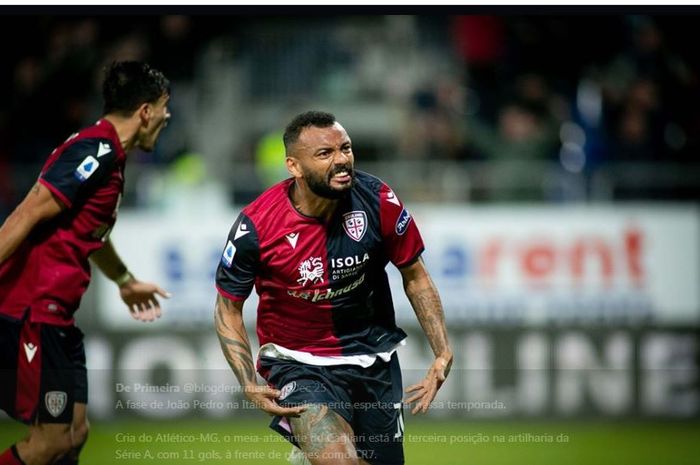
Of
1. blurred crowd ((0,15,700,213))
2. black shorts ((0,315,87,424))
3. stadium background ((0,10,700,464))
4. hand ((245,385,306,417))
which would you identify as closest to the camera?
hand ((245,385,306,417))

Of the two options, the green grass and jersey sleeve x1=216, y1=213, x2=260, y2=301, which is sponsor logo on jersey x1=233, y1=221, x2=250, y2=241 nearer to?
jersey sleeve x1=216, y1=213, x2=260, y2=301

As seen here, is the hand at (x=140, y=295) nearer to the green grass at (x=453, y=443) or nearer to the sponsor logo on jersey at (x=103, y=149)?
the sponsor logo on jersey at (x=103, y=149)

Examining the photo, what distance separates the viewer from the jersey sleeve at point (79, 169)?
6.07m

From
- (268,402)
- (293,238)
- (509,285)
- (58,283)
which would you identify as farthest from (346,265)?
(509,285)

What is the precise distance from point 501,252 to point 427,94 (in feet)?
7.28

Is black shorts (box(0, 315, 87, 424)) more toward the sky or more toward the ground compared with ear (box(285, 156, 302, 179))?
more toward the ground

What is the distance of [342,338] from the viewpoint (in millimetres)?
5965

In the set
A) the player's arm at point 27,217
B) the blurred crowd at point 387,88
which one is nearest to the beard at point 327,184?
the player's arm at point 27,217

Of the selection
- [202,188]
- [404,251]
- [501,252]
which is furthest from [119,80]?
[501,252]

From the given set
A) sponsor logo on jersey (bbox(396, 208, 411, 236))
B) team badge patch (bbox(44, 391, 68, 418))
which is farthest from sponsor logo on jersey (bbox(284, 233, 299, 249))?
team badge patch (bbox(44, 391, 68, 418))

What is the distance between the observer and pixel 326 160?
565 centimetres

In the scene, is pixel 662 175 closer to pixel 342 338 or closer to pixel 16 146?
pixel 342 338

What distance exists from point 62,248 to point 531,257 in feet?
17.5

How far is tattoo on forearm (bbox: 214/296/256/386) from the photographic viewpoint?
5.68 m
